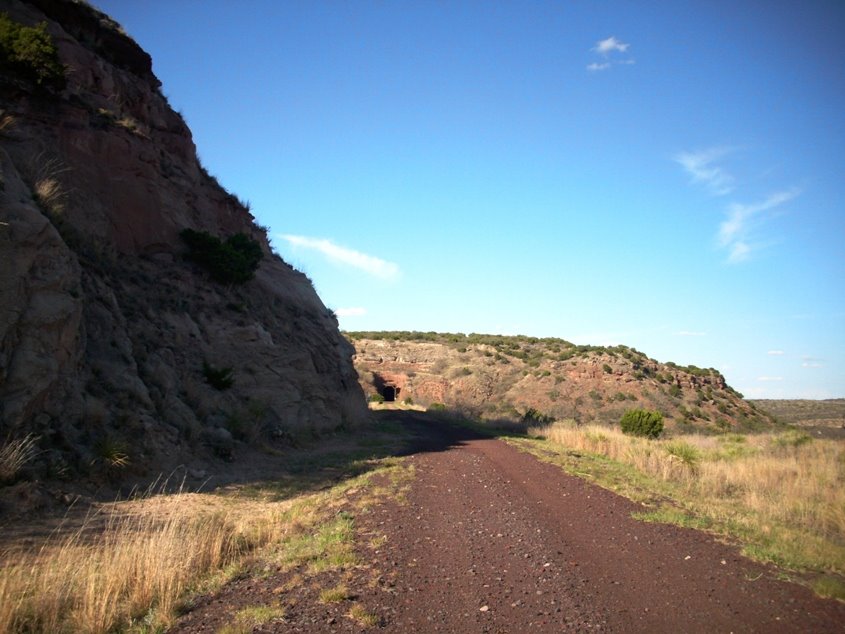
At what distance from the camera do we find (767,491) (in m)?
11.7

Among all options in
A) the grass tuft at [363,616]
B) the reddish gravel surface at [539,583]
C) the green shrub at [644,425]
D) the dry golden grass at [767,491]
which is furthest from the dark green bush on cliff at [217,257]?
the green shrub at [644,425]

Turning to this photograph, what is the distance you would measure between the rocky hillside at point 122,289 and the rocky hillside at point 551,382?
87.5ft

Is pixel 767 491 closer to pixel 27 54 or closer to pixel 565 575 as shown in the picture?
pixel 565 575

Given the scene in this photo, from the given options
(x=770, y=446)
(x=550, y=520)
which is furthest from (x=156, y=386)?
(x=770, y=446)

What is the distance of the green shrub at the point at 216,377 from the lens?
52.1ft

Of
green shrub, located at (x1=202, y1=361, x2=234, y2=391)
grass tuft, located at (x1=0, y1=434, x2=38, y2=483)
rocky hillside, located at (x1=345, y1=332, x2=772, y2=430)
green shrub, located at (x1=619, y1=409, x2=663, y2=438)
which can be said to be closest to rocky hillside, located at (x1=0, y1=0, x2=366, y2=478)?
green shrub, located at (x1=202, y1=361, x2=234, y2=391)

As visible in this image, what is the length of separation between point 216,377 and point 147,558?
11.0m

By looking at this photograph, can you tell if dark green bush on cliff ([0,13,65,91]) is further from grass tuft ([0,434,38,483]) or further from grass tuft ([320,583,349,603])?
grass tuft ([320,583,349,603])

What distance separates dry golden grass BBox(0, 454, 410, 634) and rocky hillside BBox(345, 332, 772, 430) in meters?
35.2

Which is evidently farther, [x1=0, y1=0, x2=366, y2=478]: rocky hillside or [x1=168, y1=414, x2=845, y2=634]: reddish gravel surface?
[x1=0, y1=0, x2=366, y2=478]: rocky hillside

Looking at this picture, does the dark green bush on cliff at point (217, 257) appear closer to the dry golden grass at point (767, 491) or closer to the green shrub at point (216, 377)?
the green shrub at point (216, 377)

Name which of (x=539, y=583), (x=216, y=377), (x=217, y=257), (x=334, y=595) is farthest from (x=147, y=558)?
(x=217, y=257)

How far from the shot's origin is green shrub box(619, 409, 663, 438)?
26319 mm

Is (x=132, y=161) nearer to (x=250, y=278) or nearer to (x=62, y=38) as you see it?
(x=62, y=38)
